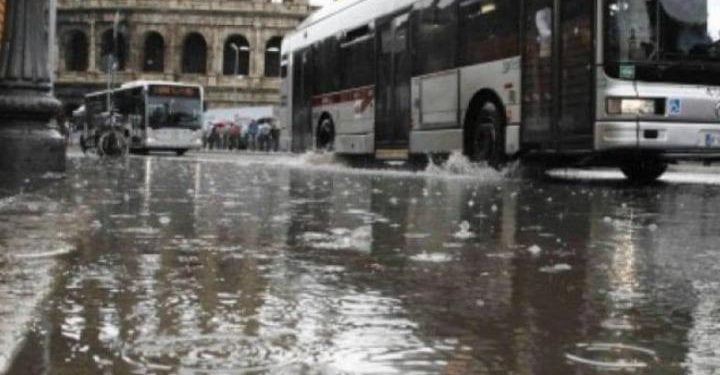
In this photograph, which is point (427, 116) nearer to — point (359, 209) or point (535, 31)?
point (535, 31)

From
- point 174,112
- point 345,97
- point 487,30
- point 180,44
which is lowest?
point 345,97

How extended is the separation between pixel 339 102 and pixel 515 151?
6457mm

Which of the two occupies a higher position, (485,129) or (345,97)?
(345,97)

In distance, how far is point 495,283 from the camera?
3.77 metres

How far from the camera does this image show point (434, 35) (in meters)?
15.2

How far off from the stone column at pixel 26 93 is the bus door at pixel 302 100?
34.6 feet

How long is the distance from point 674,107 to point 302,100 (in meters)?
10.7

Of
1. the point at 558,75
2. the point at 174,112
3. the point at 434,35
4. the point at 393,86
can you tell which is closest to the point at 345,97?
the point at 393,86

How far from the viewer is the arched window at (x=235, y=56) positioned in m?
76.5

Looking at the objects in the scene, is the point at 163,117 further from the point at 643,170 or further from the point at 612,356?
the point at 612,356

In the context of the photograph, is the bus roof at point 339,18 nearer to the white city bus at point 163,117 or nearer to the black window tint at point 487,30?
the black window tint at point 487,30

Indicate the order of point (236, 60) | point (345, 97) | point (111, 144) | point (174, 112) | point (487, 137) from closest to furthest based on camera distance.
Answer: point (487, 137)
point (345, 97)
point (111, 144)
point (174, 112)
point (236, 60)

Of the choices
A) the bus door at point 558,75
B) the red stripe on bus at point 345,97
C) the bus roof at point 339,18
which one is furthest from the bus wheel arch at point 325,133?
the bus door at point 558,75

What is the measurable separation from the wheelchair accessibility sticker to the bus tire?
233 centimetres
